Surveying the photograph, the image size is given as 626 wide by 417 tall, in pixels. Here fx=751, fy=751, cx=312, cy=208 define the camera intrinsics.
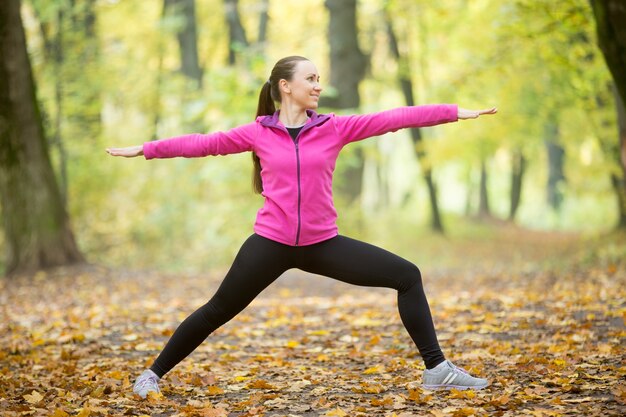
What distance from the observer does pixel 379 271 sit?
4723mm

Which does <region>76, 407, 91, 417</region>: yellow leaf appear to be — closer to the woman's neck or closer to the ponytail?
the ponytail

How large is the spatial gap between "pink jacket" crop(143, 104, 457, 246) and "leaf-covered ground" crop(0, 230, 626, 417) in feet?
3.65

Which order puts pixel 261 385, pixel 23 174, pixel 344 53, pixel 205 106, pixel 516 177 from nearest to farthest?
pixel 261 385
pixel 23 174
pixel 205 106
pixel 344 53
pixel 516 177

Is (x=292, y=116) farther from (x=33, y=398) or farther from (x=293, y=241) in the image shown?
(x=33, y=398)

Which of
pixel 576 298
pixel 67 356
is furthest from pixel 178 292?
pixel 576 298

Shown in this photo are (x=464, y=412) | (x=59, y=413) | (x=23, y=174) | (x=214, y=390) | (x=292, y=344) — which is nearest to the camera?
(x=464, y=412)

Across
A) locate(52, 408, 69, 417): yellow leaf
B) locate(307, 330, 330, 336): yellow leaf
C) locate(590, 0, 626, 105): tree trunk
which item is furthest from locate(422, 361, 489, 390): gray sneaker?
locate(590, 0, 626, 105): tree trunk

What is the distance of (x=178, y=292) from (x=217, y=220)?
4.17 meters

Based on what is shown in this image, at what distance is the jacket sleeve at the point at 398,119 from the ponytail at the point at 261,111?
567 mm

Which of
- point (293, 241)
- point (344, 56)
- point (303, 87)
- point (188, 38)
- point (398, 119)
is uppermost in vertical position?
point (188, 38)

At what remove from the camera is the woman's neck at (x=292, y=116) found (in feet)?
15.9

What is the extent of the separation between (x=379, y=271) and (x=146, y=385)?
65.7 inches

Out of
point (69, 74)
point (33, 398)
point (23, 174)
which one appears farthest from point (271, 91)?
point (69, 74)

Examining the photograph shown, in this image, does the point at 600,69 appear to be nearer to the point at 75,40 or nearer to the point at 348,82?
the point at 348,82
